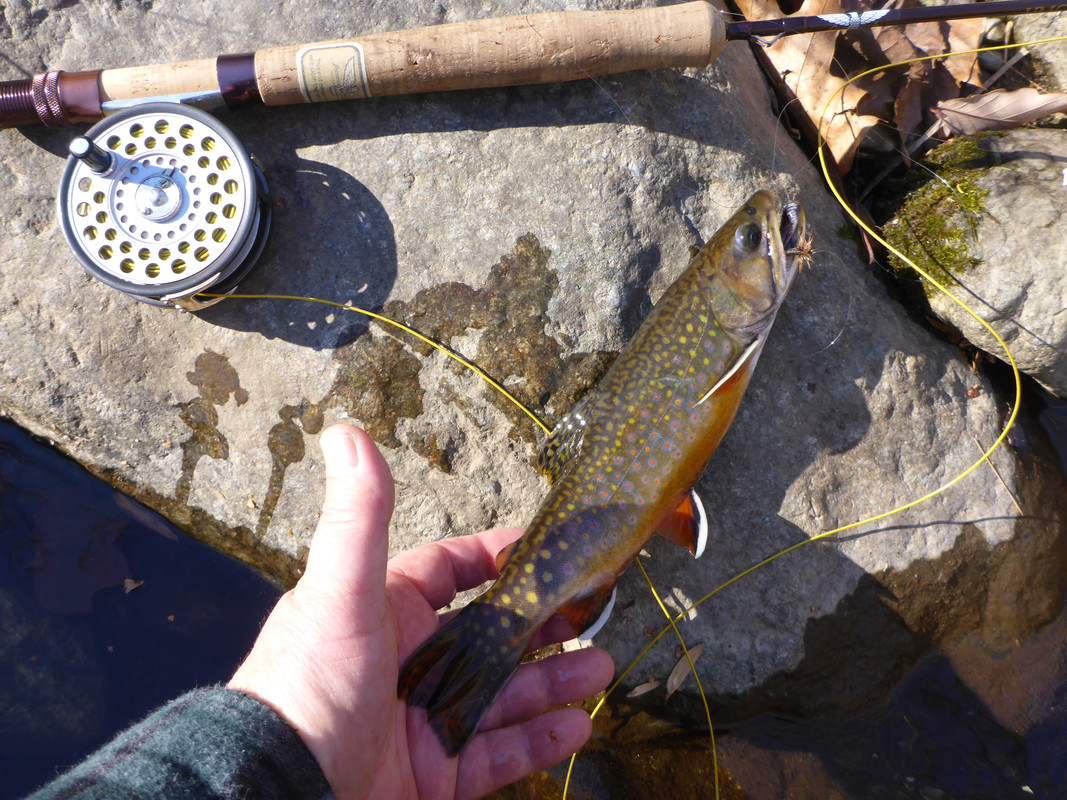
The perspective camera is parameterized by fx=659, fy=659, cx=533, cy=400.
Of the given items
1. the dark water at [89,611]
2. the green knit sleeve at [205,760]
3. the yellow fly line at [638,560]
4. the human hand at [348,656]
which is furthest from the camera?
the dark water at [89,611]

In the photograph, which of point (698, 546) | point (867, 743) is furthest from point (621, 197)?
point (867, 743)

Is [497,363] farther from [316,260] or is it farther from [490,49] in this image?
[490,49]

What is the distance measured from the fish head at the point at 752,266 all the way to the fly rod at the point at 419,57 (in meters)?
0.82

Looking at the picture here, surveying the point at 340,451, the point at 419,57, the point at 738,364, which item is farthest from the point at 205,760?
the point at 419,57

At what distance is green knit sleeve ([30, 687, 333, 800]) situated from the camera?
1932mm

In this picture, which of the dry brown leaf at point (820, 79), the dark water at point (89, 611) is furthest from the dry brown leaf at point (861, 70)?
the dark water at point (89, 611)

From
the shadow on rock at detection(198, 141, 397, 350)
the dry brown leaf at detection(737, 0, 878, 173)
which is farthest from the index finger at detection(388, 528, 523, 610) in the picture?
the dry brown leaf at detection(737, 0, 878, 173)

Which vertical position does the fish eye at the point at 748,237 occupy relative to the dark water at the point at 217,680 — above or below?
above

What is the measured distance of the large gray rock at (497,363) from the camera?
124 inches

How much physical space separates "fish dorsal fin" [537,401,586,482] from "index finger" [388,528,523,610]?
338 millimetres

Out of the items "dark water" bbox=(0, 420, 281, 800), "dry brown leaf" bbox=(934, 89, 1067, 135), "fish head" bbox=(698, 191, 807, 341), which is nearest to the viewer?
"fish head" bbox=(698, 191, 807, 341)

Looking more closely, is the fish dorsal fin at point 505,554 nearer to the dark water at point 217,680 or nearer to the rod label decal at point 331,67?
the dark water at point 217,680

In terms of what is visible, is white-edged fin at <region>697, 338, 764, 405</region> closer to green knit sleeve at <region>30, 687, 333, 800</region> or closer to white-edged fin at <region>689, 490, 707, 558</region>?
white-edged fin at <region>689, 490, 707, 558</region>

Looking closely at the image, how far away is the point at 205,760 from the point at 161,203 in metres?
2.24
